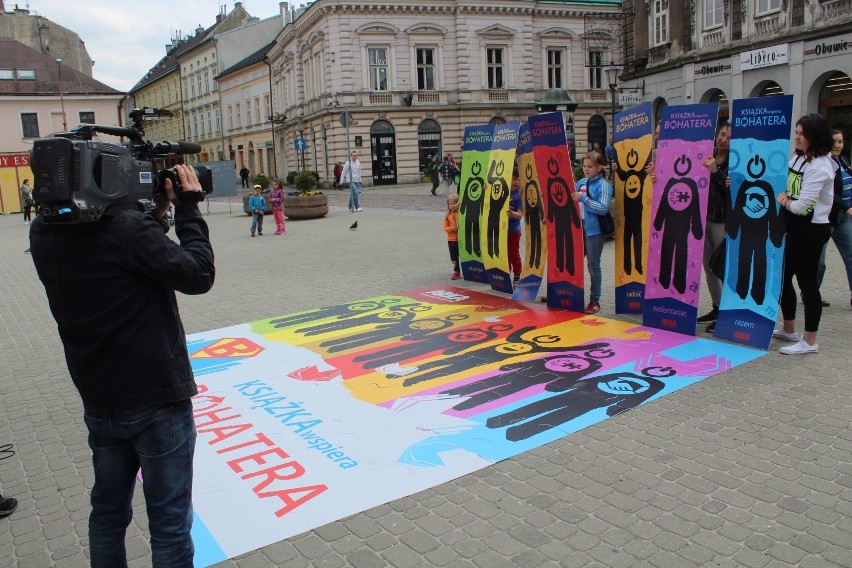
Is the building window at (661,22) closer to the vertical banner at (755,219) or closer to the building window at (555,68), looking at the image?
the building window at (555,68)

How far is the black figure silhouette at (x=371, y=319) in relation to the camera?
27.3 ft

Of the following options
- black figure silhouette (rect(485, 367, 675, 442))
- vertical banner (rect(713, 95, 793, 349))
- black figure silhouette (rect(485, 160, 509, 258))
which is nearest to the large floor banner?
black figure silhouette (rect(485, 367, 675, 442))

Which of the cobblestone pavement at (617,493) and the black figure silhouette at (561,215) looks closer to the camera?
the cobblestone pavement at (617,493)

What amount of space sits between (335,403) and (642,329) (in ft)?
11.4

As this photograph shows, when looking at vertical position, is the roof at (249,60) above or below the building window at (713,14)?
above

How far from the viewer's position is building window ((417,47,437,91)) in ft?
141

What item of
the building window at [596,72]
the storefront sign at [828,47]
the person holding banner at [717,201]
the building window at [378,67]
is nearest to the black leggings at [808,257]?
the person holding banner at [717,201]

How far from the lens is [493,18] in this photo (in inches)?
1722

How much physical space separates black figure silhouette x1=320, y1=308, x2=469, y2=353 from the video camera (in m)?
4.76

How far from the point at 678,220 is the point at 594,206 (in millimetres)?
1056

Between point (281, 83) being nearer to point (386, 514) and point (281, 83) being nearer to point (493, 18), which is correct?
point (493, 18)

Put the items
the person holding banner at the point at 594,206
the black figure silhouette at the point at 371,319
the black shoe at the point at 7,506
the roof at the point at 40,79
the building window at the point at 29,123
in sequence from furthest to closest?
the roof at the point at 40,79, the building window at the point at 29,123, the black figure silhouette at the point at 371,319, the person holding banner at the point at 594,206, the black shoe at the point at 7,506

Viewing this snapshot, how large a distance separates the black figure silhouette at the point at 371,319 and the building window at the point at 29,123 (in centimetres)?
4884

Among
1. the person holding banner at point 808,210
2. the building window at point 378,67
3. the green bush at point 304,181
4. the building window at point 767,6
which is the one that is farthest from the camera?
the building window at point 378,67
